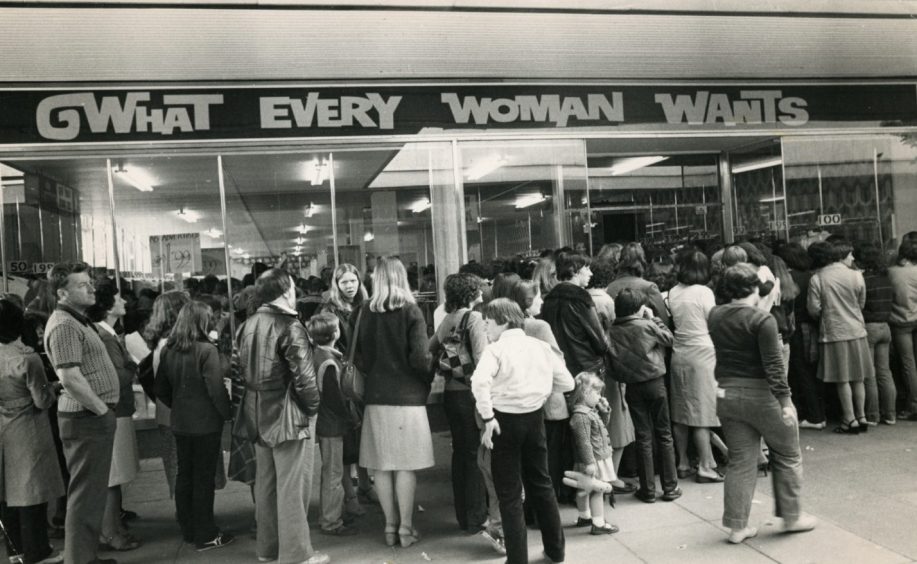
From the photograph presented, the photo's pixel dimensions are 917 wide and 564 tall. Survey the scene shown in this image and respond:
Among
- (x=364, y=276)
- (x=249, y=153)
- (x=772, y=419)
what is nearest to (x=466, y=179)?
(x=364, y=276)

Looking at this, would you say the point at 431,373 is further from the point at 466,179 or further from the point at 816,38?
the point at 816,38

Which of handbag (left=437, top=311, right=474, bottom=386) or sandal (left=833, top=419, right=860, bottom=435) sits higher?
handbag (left=437, top=311, right=474, bottom=386)

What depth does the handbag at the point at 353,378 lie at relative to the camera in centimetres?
584

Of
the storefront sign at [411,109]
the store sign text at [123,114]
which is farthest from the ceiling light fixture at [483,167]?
the store sign text at [123,114]

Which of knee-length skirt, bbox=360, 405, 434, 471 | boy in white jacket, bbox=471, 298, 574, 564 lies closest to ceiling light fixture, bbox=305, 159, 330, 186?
knee-length skirt, bbox=360, 405, 434, 471

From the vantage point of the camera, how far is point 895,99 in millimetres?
11039

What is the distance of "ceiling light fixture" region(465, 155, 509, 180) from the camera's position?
9.91m

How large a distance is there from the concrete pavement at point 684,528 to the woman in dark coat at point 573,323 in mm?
739

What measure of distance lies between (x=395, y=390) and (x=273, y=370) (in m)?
0.87

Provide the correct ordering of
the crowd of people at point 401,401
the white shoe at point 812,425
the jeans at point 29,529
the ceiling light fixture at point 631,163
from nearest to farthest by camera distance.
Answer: the crowd of people at point 401,401, the jeans at point 29,529, the white shoe at point 812,425, the ceiling light fixture at point 631,163

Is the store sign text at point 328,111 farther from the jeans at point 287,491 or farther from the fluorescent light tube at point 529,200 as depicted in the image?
the jeans at point 287,491

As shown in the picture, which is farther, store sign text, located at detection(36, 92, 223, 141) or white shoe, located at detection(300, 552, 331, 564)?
store sign text, located at detection(36, 92, 223, 141)

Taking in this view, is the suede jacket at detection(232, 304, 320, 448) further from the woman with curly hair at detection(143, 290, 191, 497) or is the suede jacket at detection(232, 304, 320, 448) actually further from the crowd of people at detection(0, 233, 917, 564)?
the woman with curly hair at detection(143, 290, 191, 497)

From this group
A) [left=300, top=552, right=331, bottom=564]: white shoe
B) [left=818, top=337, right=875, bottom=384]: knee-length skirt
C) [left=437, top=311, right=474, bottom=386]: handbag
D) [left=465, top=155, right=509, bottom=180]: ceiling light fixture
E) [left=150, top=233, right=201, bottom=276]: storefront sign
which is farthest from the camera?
[left=465, top=155, right=509, bottom=180]: ceiling light fixture
